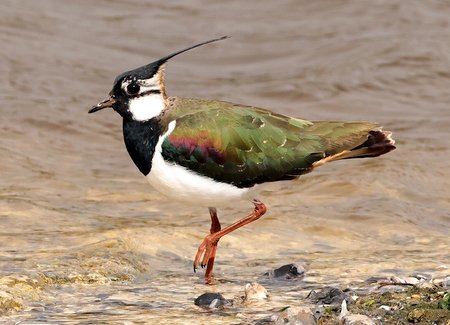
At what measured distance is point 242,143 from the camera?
8.02 m

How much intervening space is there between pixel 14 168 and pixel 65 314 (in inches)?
211

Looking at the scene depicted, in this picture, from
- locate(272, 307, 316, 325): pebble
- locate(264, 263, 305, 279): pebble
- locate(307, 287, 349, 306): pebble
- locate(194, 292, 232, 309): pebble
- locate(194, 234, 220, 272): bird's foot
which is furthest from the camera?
locate(194, 234, 220, 272): bird's foot

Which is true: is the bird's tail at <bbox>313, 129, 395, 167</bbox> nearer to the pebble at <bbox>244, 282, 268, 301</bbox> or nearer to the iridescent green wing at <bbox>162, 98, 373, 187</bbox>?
the iridescent green wing at <bbox>162, 98, 373, 187</bbox>

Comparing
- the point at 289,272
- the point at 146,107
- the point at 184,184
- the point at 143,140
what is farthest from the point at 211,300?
the point at 146,107

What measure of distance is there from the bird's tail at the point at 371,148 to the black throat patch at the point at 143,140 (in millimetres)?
1269

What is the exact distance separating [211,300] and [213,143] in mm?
1242

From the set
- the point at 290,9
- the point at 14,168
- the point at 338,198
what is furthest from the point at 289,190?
the point at 290,9

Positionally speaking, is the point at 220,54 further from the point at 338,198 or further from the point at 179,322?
the point at 179,322

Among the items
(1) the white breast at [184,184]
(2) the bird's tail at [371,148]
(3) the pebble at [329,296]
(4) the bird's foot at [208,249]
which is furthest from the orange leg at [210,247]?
(3) the pebble at [329,296]

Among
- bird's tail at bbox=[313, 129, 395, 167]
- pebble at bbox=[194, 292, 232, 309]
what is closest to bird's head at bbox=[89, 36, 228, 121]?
bird's tail at bbox=[313, 129, 395, 167]

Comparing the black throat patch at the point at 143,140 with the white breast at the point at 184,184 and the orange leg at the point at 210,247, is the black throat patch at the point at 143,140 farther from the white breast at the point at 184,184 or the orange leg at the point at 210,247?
the orange leg at the point at 210,247

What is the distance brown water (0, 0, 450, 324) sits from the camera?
818 centimetres

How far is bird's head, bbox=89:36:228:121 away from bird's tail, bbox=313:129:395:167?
125 cm

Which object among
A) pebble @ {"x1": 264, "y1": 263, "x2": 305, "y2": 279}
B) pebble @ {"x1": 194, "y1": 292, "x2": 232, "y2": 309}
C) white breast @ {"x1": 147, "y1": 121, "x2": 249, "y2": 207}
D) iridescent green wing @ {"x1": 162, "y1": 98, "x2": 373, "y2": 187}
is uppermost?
iridescent green wing @ {"x1": 162, "y1": 98, "x2": 373, "y2": 187}
